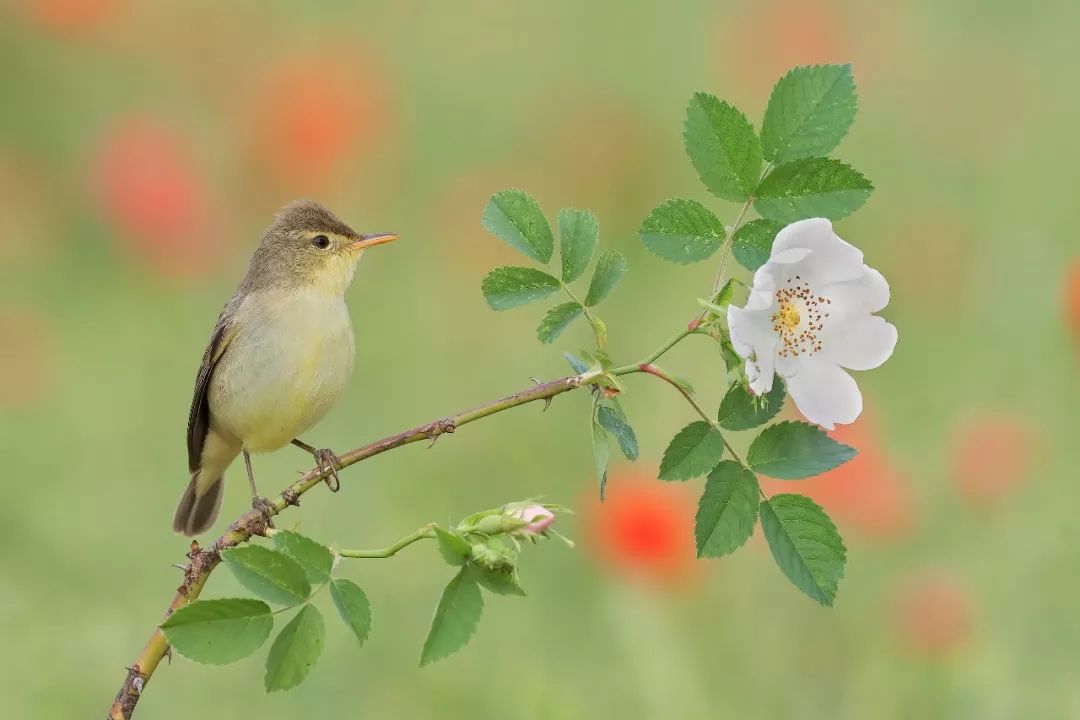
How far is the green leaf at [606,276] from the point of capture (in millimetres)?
2213

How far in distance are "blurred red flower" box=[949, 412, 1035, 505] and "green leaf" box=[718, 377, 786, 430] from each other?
10.1ft

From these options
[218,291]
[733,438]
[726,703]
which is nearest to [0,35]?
[218,291]

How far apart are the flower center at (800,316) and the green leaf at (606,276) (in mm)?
247

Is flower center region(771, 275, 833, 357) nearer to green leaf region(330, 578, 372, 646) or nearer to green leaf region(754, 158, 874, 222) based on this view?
green leaf region(754, 158, 874, 222)

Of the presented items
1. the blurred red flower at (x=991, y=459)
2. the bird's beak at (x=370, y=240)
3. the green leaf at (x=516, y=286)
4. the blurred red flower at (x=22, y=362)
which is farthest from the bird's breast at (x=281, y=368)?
the blurred red flower at (x=22, y=362)

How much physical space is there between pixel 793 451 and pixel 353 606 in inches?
25.1

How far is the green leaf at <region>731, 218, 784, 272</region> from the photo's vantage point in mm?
2137

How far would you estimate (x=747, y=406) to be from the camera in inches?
82.5

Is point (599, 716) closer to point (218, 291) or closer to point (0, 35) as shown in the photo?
point (218, 291)

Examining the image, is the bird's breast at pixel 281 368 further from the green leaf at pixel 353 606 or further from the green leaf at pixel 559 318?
the green leaf at pixel 353 606

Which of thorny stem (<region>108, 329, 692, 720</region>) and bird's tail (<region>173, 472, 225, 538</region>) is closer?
thorny stem (<region>108, 329, 692, 720</region>)

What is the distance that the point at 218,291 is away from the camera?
7.65m

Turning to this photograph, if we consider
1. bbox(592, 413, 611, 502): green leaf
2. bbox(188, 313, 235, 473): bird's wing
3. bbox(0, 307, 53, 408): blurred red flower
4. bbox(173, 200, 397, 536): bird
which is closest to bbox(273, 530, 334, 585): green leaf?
bbox(592, 413, 611, 502): green leaf

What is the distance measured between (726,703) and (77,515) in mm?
2683
